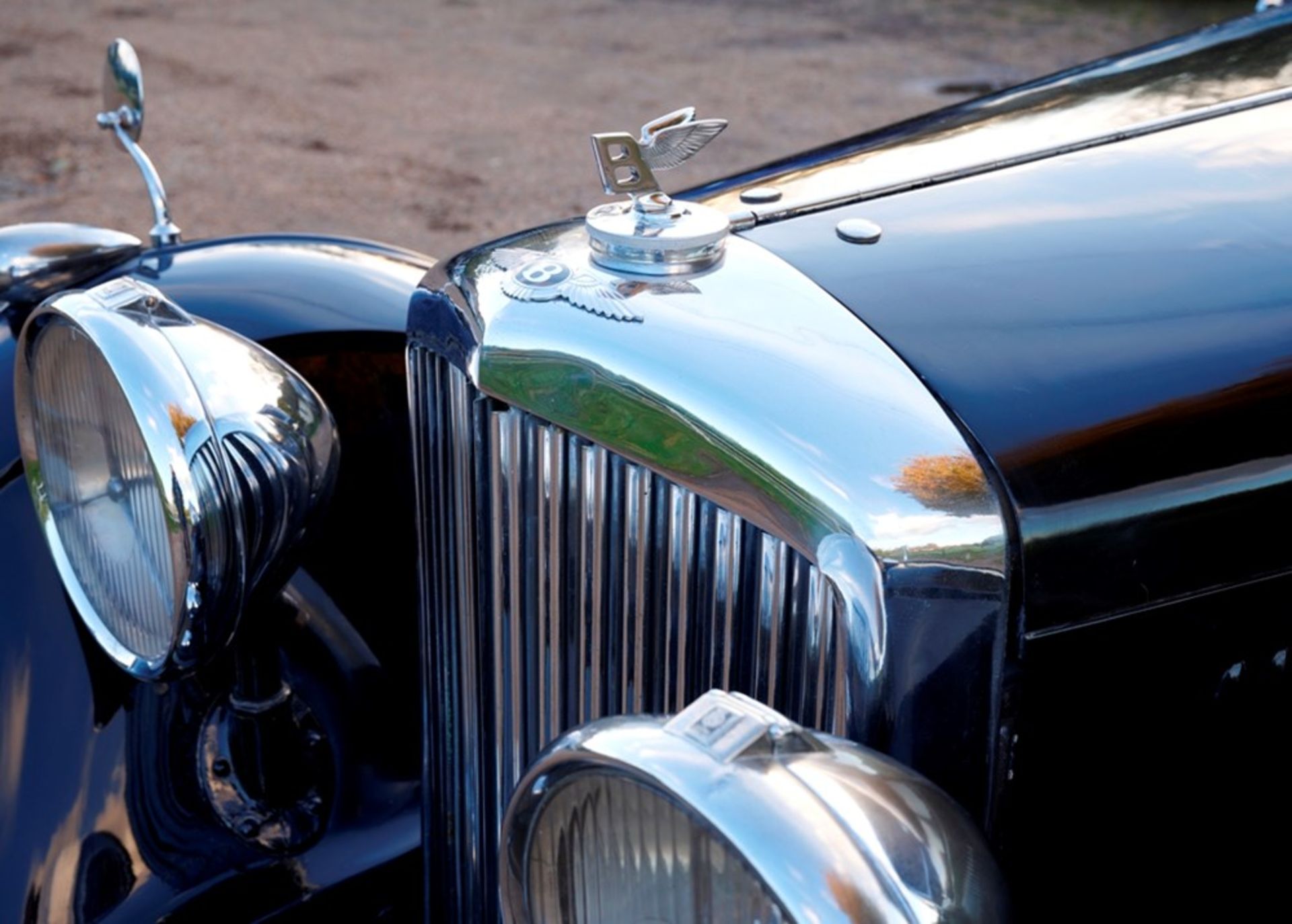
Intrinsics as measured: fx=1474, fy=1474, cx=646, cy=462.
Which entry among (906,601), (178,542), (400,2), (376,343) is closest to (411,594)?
(376,343)

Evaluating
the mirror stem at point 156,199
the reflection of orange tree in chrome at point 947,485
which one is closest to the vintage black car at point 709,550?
the reflection of orange tree in chrome at point 947,485

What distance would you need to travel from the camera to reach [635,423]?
1.19 m

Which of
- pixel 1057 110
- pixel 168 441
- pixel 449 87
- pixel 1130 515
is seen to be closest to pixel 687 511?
pixel 1130 515

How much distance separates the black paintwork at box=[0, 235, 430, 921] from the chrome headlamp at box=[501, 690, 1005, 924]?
637mm

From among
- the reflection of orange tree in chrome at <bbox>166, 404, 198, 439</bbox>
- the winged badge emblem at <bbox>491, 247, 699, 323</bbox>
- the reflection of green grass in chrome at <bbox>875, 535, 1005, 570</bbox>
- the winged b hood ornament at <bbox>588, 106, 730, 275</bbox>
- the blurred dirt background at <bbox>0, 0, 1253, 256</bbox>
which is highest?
the winged b hood ornament at <bbox>588, 106, 730, 275</bbox>

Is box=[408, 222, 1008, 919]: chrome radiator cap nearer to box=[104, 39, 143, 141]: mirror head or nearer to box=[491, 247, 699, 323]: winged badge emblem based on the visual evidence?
box=[491, 247, 699, 323]: winged badge emblem

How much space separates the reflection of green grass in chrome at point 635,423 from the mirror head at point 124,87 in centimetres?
100

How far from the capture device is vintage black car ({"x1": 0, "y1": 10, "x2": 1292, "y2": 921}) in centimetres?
104

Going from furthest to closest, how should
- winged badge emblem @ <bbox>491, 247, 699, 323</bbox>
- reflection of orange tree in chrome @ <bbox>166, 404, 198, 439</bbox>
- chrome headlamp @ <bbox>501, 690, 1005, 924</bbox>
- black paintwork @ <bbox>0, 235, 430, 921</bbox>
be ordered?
black paintwork @ <bbox>0, 235, 430, 921</bbox>
reflection of orange tree in chrome @ <bbox>166, 404, 198, 439</bbox>
winged badge emblem @ <bbox>491, 247, 699, 323</bbox>
chrome headlamp @ <bbox>501, 690, 1005, 924</bbox>

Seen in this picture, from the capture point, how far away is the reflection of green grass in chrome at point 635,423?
1085 millimetres

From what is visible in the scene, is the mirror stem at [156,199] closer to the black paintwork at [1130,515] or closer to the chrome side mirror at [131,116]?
the chrome side mirror at [131,116]

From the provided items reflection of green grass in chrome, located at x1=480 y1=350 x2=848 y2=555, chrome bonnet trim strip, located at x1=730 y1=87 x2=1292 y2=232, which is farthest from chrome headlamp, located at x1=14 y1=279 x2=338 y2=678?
chrome bonnet trim strip, located at x1=730 y1=87 x2=1292 y2=232

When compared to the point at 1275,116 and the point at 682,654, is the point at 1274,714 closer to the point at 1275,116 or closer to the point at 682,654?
the point at 682,654

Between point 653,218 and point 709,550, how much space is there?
1.04 ft
